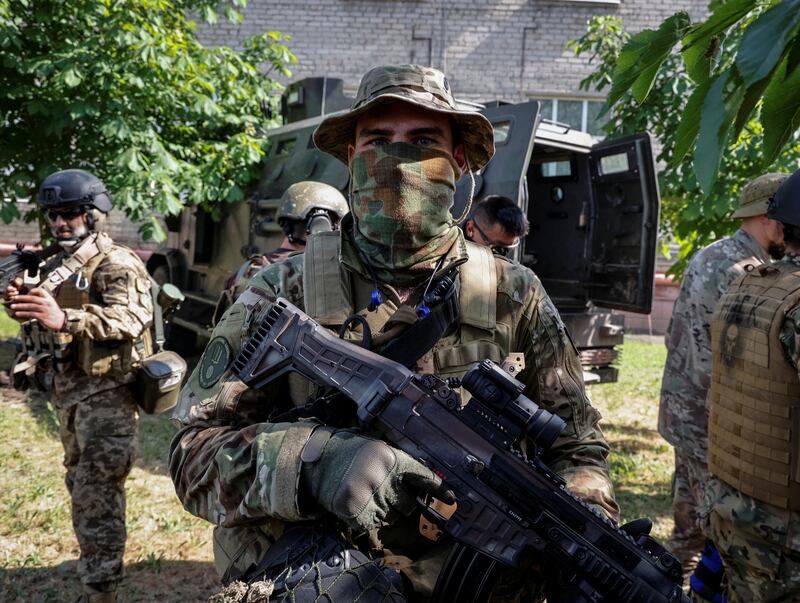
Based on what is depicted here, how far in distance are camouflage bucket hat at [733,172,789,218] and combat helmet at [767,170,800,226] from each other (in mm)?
825

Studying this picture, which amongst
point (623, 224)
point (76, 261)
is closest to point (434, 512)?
point (76, 261)

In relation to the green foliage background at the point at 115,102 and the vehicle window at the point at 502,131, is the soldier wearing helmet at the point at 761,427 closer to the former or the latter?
the vehicle window at the point at 502,131

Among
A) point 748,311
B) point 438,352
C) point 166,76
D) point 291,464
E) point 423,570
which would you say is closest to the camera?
point 291,464

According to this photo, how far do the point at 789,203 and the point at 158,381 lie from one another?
9.25 feet

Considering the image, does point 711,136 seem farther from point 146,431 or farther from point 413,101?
point 146,431

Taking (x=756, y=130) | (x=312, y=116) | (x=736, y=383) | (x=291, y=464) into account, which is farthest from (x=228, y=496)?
(x=312, y=116)

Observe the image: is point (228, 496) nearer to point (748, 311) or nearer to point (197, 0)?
point (748, 311)

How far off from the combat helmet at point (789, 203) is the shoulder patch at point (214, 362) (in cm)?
195

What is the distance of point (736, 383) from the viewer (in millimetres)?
2586

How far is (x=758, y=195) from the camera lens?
3424mm

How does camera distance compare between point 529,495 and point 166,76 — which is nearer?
point 529,495

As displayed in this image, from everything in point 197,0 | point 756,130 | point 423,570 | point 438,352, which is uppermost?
point 197,0

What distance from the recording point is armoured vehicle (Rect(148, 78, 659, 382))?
18.6 ft

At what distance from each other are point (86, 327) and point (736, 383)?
2.77 metres
